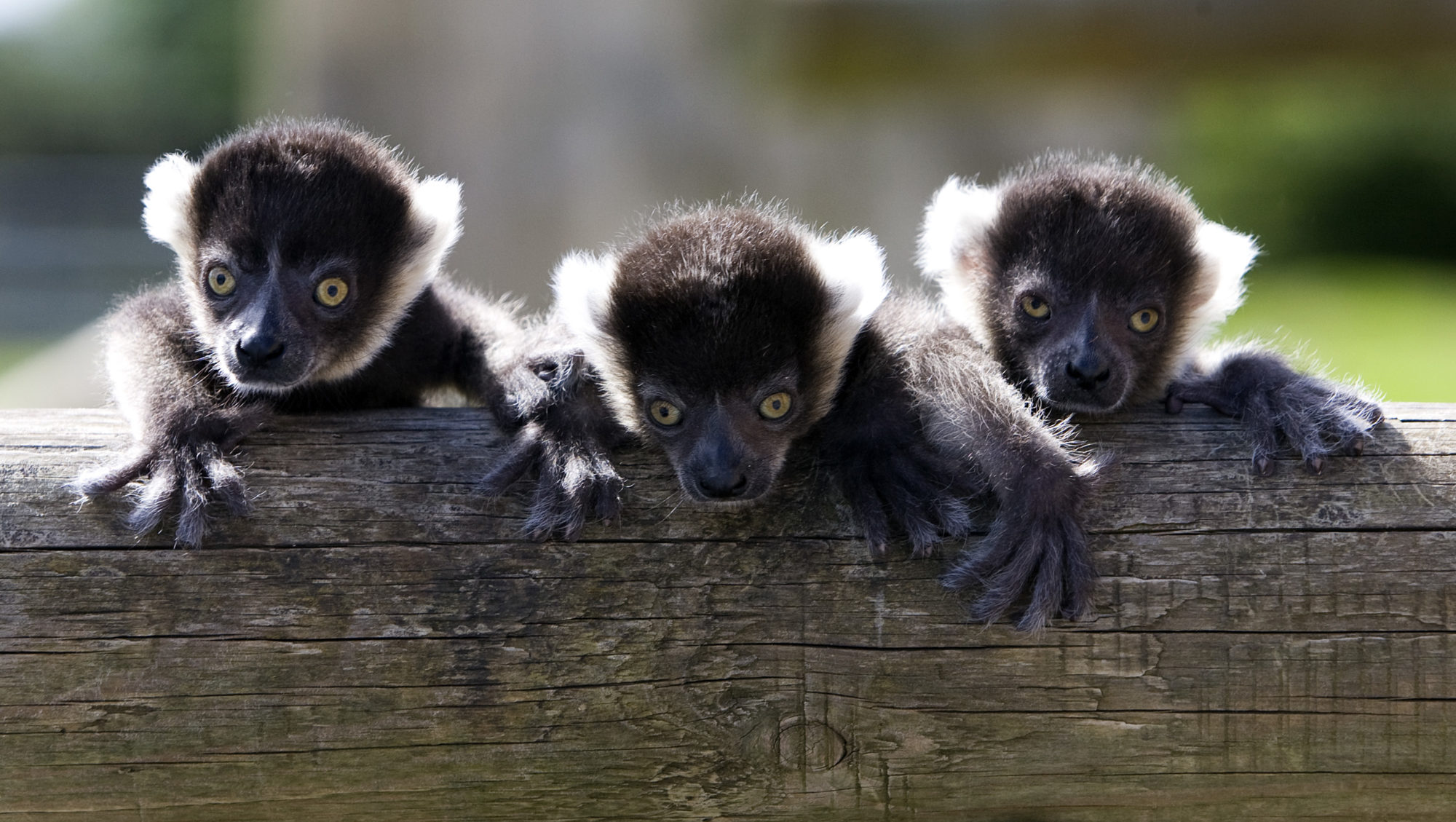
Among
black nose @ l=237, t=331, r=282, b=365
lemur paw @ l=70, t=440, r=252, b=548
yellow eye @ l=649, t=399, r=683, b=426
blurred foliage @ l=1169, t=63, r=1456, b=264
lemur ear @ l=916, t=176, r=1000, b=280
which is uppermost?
blurred foliage @ l=1169, t=63, r=1456, b=264

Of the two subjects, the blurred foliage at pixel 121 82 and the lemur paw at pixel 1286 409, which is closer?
the lemur paw at pixel 1286 409

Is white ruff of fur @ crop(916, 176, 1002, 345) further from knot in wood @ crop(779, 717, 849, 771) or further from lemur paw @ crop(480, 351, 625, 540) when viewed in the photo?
knot in wood @ crop(779, 717, 849, 771)

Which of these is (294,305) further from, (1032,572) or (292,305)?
(1032,572)

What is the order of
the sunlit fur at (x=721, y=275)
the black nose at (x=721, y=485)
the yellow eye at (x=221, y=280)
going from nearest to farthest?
the black nose at (x=721, y=485), the sunlit fur at (x=721, y=275), the yellow eye at (x=221, y=280)

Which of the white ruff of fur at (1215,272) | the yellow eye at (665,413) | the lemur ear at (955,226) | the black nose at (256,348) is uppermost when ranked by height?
the lemur ear at (955,226)

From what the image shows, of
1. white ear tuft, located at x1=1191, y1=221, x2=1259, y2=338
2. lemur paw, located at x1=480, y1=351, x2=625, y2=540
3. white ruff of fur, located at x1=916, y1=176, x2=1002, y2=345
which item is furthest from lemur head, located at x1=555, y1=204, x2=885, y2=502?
white ear tuft, located at x1=1191, y1=221, x2=1259, y2=338

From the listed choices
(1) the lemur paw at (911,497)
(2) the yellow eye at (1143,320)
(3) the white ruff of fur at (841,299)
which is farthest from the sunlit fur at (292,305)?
(2) the yellow eye at (1143,320)

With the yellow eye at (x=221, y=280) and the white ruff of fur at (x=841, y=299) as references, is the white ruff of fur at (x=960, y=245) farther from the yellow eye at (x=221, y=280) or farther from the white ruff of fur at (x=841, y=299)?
the yellow eye at (x=221, y=280)

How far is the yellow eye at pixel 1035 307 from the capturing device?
4418 mm

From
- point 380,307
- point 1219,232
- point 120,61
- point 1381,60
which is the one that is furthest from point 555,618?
point 120,61

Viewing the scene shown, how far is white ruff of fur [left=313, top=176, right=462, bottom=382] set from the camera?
444cm

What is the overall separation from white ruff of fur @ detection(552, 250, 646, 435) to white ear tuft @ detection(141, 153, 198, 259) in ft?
4.71

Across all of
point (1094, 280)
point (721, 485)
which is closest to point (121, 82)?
point (1094, 280)

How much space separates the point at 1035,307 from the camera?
4453mm
